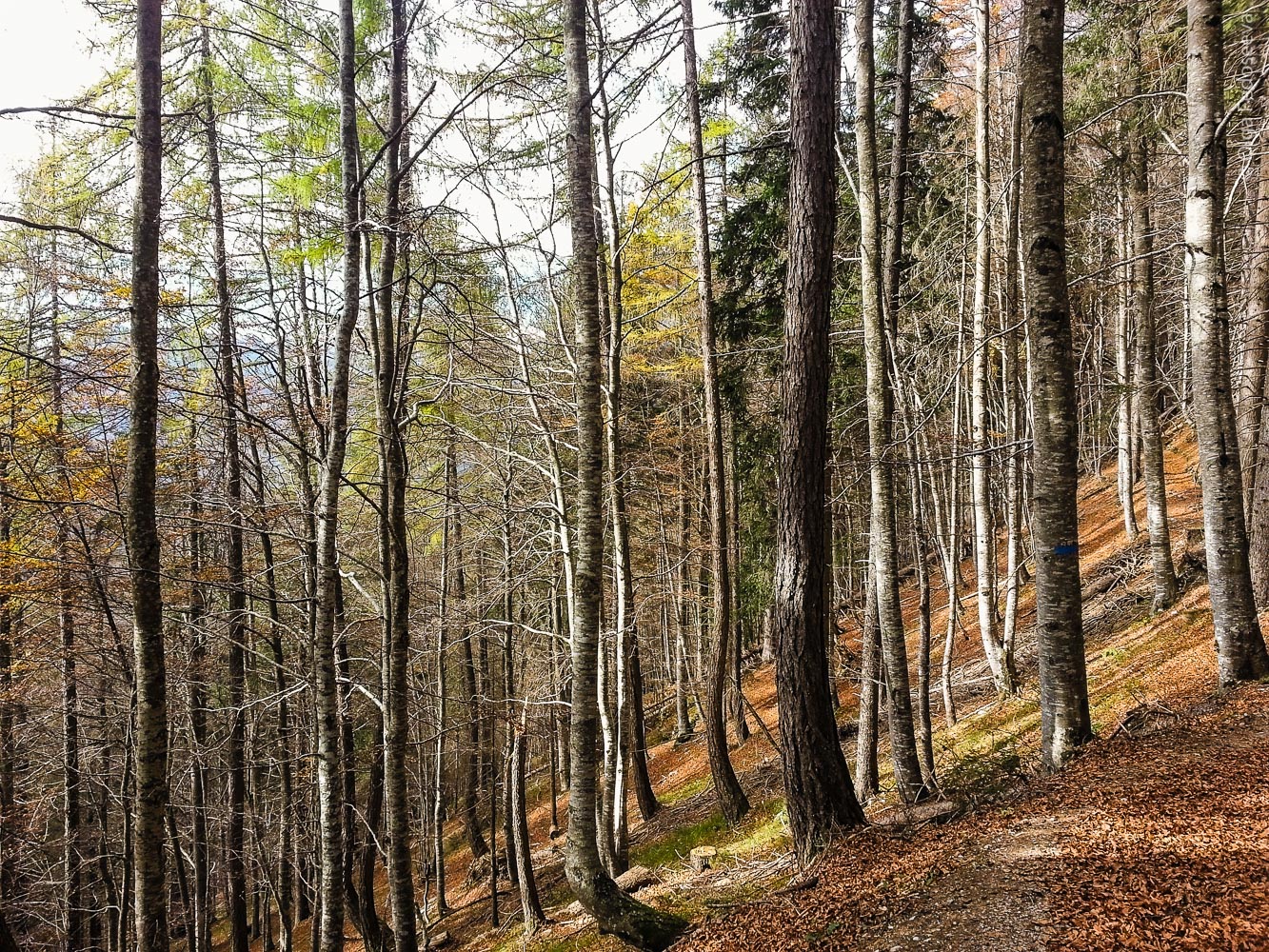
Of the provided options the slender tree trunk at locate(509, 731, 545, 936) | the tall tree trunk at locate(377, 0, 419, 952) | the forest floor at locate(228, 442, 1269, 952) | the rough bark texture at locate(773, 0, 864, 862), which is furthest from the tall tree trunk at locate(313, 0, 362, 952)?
the rough bark texture at locate(773, 0, 864, 862)

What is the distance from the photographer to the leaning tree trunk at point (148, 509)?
4.05 m

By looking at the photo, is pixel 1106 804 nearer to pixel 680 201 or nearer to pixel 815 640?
pixel 815 640

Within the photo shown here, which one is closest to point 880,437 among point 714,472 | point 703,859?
point 714,472

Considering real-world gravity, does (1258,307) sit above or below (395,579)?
above

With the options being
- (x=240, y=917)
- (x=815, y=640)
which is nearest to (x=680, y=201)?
(x=815, y=640)

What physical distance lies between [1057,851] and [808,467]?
2805 mm

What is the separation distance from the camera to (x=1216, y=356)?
5.85 meters

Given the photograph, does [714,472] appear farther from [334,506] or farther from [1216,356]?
[1216,356]

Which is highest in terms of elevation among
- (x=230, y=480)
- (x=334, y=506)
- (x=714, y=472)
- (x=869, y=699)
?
(x=230, y=480)

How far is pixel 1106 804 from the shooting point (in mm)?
4191

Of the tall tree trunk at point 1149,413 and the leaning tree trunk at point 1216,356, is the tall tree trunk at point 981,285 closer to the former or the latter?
the leaning tree trunk at point 1216,356

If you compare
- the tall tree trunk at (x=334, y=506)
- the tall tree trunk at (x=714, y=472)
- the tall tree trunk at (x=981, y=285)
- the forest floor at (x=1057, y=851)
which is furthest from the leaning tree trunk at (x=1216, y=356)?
the tall tree trunk at (x=334, y=506)

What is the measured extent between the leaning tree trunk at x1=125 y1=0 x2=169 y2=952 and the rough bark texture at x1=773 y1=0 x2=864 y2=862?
4.17 meters

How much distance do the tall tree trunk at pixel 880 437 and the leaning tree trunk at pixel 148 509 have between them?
219 inches
